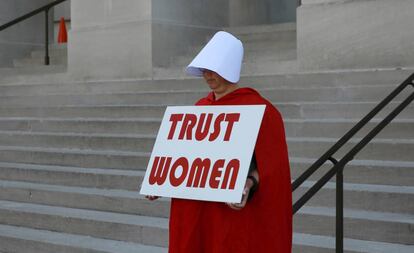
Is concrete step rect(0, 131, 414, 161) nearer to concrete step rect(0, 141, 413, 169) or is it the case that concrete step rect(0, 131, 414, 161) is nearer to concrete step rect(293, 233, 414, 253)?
concrete step rect(0, 141, 413, 169)

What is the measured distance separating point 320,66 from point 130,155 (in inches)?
103

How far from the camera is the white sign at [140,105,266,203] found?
3.36 metres

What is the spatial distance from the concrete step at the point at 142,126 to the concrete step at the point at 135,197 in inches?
33.2

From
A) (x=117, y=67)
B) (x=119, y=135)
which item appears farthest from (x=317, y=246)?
(x=117, y=67)

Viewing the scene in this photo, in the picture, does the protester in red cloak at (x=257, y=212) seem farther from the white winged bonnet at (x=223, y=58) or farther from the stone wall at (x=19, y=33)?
the stone wall at (x=19, y=33)

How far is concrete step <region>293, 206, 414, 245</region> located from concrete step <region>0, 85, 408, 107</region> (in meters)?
1.99

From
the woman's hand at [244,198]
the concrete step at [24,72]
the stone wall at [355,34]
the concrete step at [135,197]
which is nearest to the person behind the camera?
the woman's hand at [244,198]

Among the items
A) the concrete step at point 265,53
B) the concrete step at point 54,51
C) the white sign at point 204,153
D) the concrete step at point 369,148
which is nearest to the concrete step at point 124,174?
the concrete step at point 369,148

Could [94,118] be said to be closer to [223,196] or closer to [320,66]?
[320,66]

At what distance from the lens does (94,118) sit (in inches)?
352

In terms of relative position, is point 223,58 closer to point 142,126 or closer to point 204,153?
point 204,153

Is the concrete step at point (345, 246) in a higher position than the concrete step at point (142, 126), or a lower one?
lower

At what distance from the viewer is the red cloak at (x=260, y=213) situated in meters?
3.36

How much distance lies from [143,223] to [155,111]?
255 centimetres
